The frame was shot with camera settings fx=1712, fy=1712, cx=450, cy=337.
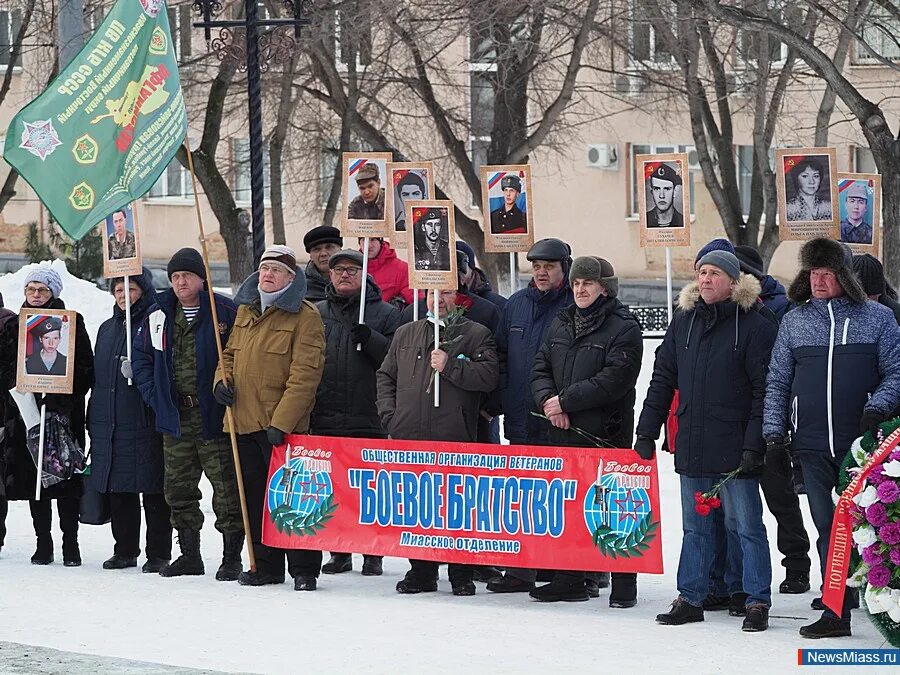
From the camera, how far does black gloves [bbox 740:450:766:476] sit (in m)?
8.12

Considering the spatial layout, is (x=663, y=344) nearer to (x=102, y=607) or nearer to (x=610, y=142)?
(x=102, y=607)

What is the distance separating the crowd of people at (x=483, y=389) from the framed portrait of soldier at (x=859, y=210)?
0.51 meters

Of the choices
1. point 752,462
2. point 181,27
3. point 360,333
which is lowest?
point 752,462

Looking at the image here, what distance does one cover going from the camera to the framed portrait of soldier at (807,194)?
9.04 meters

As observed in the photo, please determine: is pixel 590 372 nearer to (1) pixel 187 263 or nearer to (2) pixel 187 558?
(1) pixel 187 263

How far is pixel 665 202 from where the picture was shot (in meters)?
9.45

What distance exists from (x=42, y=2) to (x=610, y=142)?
14.7m

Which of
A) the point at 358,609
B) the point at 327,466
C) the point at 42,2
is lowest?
the point at 358,609

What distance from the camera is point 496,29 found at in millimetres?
19438

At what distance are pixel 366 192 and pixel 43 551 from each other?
3002mm

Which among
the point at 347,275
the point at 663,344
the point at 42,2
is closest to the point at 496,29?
the point at 42,2

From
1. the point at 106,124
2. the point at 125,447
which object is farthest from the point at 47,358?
the point at 106,124

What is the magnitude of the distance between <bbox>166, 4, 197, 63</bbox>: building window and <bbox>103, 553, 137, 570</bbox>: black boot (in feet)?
A: 32.3

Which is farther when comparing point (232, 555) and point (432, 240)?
point (232, 555)
